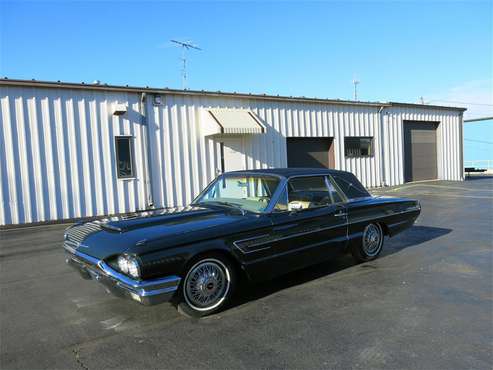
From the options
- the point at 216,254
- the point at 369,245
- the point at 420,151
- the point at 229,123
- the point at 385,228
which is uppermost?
the point at 229,123

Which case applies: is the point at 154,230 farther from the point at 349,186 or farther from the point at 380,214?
the point at 380,214

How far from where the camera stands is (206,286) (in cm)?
391

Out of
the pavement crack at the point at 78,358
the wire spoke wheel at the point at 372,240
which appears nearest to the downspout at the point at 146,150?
the wire spoke wheel at the point at 372,240

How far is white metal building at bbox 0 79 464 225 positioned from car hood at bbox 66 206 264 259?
20.2 feet

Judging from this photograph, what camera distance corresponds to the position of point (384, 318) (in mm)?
3777

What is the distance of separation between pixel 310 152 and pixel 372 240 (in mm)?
9711

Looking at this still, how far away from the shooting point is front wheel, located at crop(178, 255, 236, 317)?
382cm

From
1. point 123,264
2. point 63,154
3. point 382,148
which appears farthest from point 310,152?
point 123,264

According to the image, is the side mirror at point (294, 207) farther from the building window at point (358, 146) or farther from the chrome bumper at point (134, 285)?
the building window at point (358, 146)

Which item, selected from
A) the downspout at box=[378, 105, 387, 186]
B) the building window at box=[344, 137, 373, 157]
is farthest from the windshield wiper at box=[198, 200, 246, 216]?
the downspout at box=[378, 105, 387, 186]

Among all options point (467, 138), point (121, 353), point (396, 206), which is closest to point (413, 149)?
point (396, 206)

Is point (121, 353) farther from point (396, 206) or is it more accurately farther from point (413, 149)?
point (413, 149)

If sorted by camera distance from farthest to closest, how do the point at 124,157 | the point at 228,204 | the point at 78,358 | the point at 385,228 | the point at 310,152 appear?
1. the point at 310,152
2. the point at 124,157
3. the point at 385,228
4. the point at 228,204
5. the point at 78,358

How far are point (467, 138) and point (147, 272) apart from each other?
157 feet
